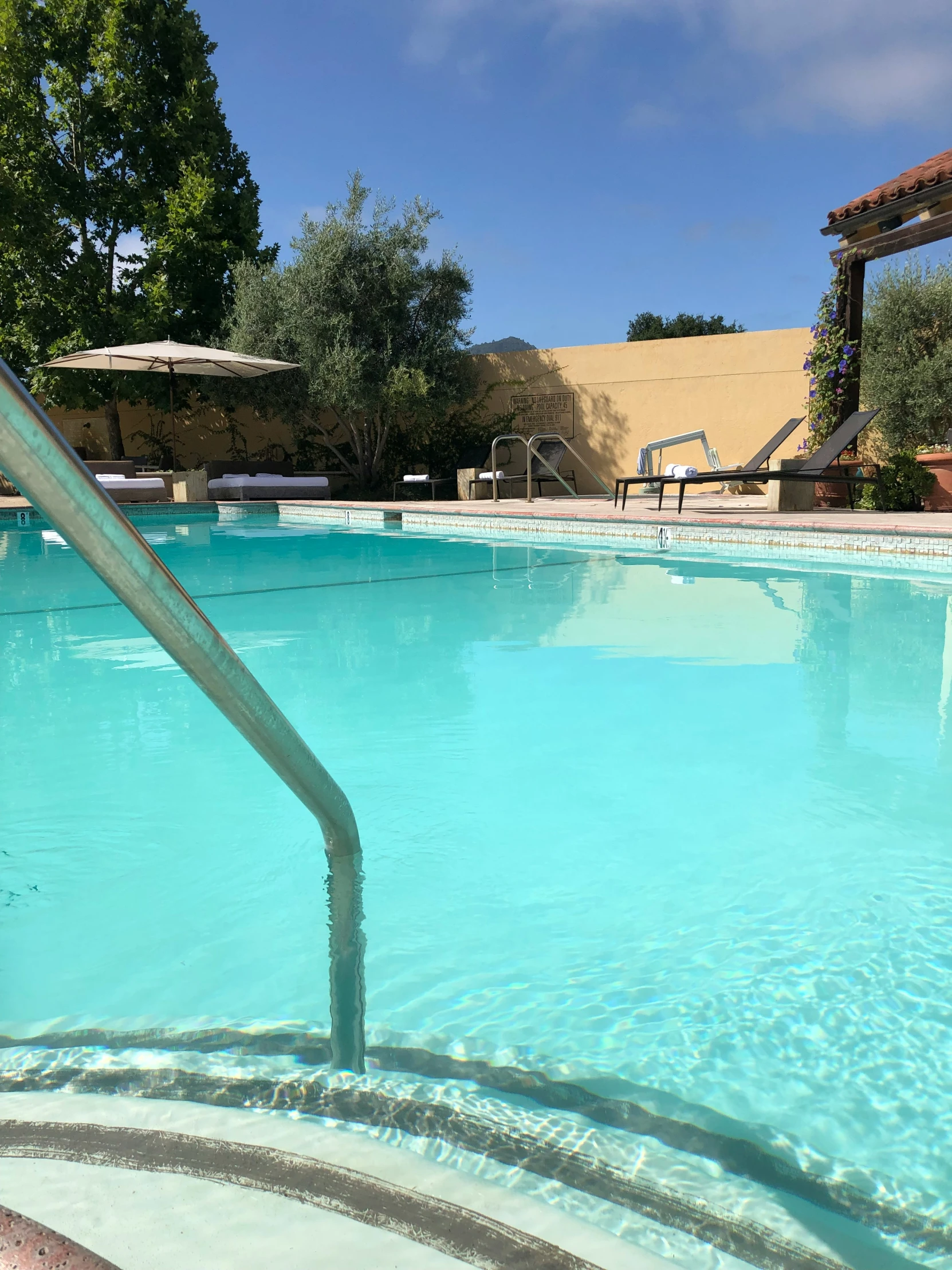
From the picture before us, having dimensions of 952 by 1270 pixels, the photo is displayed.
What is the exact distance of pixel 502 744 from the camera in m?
3.53

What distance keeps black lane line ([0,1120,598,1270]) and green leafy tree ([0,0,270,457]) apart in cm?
1854

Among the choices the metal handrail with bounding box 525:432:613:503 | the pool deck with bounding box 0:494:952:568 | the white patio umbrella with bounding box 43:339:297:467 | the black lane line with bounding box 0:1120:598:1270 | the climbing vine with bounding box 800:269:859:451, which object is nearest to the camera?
the black lane line with bounding box 0:1120:598:1270

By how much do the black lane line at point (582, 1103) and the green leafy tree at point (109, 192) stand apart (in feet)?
59.0

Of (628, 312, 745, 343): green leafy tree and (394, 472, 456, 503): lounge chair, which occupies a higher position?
(628, 312, 745, 343): green leafy tree

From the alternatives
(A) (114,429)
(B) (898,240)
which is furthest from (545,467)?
(A) (114,429)

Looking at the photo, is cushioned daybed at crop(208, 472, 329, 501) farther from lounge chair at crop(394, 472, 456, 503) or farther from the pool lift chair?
the pool lift chair

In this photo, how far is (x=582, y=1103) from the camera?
1.51 meters

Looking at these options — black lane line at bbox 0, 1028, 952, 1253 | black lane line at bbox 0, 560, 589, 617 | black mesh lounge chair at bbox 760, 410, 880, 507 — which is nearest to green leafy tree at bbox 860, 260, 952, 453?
black mesh lounge chair at bbox 760, 410, 880, 507

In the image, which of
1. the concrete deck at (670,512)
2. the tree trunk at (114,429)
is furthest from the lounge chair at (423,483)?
the tree trunk at (114,429)

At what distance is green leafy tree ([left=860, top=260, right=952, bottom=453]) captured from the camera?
44.3 ft

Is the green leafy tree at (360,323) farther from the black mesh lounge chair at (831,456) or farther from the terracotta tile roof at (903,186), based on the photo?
the black mesh lounge chair at (831,456)

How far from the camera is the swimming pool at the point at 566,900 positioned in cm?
144

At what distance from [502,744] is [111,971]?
1.81 m

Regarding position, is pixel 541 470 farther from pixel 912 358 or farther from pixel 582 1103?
pixel 582 1103
